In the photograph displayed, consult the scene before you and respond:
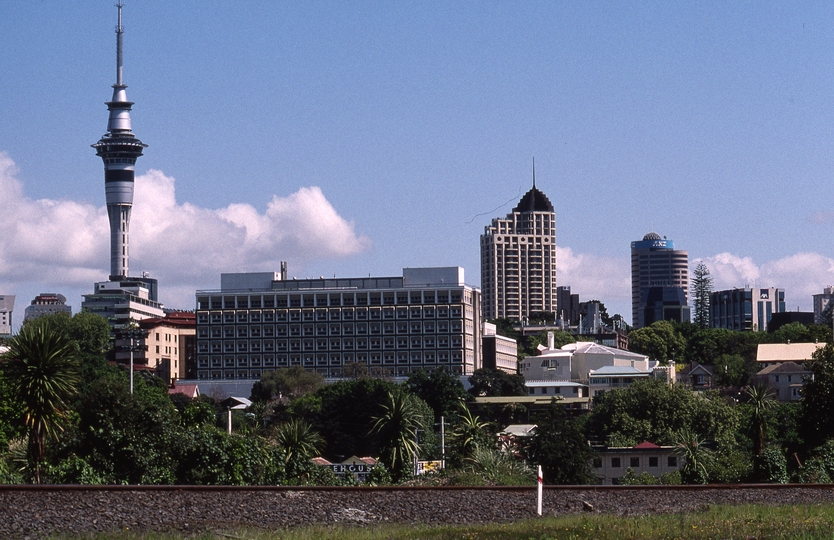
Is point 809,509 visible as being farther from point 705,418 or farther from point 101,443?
point 705,418

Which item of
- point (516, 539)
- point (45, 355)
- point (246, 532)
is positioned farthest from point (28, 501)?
point (45, 355)

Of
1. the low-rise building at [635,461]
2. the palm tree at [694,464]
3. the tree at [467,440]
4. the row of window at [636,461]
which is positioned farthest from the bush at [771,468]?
the row of window at [636,461]

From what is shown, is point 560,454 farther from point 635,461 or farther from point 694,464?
point 635,461

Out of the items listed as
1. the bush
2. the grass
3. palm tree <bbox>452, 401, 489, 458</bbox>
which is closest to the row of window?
palm tree <bbox>452, 401, 489, 458</bbox>

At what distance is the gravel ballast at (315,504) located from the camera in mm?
40031

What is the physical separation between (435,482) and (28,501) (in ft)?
93.5

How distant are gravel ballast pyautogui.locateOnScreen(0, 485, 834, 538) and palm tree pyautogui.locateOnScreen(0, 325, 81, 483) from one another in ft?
52.0

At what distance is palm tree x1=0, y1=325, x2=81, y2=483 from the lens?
2212 inches

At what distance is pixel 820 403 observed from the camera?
89.7 m

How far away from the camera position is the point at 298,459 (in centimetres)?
6631

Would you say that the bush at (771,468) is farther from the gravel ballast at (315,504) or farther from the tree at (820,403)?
the tree at (820,403)

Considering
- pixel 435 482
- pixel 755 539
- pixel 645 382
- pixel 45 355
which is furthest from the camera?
pixel 645 382

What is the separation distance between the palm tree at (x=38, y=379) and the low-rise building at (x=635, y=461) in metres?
69.2

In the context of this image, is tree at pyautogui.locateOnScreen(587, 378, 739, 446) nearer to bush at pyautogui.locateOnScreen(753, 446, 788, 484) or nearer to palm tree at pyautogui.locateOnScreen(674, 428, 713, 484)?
palm tree at pyautogui.locateOnScreen(674, 428, 713, 484)
